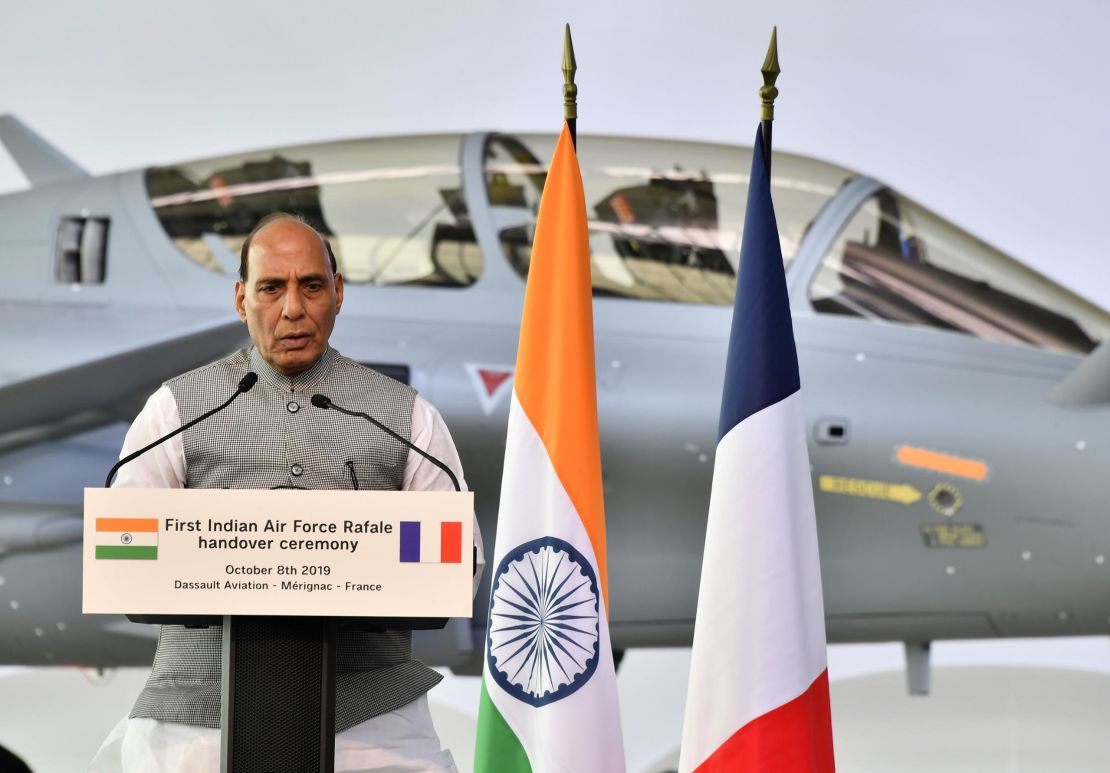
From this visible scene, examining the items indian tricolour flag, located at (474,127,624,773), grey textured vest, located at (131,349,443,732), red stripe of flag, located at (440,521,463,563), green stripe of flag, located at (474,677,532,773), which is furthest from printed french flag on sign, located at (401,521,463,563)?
green stripe of flag, located at (474,677,532,773)

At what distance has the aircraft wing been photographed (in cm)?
399

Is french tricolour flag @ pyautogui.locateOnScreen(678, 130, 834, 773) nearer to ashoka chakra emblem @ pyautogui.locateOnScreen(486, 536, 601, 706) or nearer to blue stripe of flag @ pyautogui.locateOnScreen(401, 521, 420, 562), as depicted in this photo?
ashoka chakra emblem @ pyautogui.locateOnScreen(486, 536, 601, 706)

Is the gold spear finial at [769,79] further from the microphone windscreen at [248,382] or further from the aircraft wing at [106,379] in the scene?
the aircraft wing at [106,379]

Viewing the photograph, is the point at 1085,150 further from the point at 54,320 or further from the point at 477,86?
the point at 54,320

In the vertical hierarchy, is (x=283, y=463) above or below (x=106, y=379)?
below

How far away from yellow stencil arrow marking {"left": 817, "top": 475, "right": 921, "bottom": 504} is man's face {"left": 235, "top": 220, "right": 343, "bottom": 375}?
213 cm

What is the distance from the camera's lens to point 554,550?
285 cm

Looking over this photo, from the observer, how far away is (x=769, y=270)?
2.85 m

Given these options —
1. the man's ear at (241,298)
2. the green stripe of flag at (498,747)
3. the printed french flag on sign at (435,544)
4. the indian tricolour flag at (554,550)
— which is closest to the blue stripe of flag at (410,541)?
the printed french flag on sign at (435,544)

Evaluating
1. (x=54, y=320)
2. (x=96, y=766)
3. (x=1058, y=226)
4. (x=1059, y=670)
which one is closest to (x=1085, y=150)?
(x=1058, y=226)

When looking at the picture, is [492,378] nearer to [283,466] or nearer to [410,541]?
[283,466]

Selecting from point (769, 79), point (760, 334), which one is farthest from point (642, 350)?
point (769, 79)

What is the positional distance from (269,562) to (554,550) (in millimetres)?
1201

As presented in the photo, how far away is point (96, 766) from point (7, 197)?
279 cm
